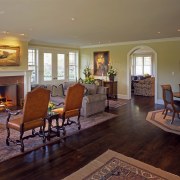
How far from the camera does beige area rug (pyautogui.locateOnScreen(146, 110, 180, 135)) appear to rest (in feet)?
18.0

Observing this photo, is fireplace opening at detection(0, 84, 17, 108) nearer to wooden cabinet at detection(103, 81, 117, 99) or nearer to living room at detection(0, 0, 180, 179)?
living room at detection(0, 0, 180, 179)

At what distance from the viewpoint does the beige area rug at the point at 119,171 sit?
3111 millimetres

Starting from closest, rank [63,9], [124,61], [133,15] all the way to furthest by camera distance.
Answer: [63,9], [133,15], [124,61]

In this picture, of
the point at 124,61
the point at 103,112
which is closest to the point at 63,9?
the point at 103,112

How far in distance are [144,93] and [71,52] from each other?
15.6 ft

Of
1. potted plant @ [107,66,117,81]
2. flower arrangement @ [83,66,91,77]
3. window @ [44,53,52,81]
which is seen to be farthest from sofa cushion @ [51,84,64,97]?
flower arrangement @ [83,66,91,77]

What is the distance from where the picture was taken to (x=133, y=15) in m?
4.78

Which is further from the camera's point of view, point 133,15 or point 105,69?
point 105,69

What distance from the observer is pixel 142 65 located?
1561 cm

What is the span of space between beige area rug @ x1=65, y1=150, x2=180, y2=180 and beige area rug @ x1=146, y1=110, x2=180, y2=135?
2.22 meters

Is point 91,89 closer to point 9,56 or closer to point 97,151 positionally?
point 9,56

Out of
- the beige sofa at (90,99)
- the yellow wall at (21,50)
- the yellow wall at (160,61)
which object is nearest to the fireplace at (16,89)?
the yellow wall at (21,50)

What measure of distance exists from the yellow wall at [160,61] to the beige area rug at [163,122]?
222 cm

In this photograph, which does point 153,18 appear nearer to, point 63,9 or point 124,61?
point 63,9
